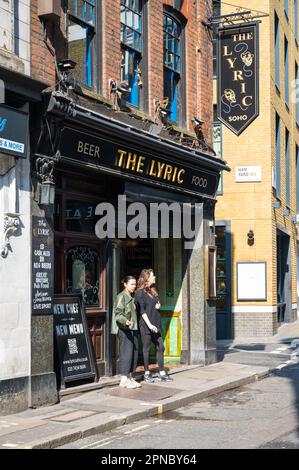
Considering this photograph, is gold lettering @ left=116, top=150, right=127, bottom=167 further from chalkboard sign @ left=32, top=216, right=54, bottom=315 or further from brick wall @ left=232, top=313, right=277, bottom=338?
brick wall @ left=232, top=313, right=277, bottom=338

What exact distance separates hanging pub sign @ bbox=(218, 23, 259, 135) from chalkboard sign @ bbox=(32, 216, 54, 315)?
587 cm

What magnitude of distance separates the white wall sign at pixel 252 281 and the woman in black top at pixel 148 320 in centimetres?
1017

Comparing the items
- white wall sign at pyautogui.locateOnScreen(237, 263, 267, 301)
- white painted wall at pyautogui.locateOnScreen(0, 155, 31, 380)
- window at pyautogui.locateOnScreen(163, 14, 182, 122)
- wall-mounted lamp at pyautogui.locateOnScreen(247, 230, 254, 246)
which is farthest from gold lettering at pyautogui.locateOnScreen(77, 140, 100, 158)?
white wall sign at pyautogui.locateOnScreen(237, 263, 267, 301)

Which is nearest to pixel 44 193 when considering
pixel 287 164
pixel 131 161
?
pixel 131 161

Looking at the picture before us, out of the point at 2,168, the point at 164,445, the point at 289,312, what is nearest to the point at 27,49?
the point at 2,168

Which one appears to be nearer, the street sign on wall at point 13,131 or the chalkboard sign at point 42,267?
the street sign on wall at point 13,131

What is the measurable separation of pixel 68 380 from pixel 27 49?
4672mm

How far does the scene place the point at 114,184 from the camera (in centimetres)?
1220

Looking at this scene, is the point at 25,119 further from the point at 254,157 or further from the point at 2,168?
the point at 254,157

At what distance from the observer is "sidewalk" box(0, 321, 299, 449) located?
25.7 feet

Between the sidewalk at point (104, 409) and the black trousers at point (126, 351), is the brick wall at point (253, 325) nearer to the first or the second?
the sidewalk at point (104, 409)

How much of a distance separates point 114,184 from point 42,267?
293 centimetres

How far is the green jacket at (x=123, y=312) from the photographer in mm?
11000

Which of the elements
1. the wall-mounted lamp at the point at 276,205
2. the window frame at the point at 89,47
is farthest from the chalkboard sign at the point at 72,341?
the wall-mounted lamp at the point at 276,205
